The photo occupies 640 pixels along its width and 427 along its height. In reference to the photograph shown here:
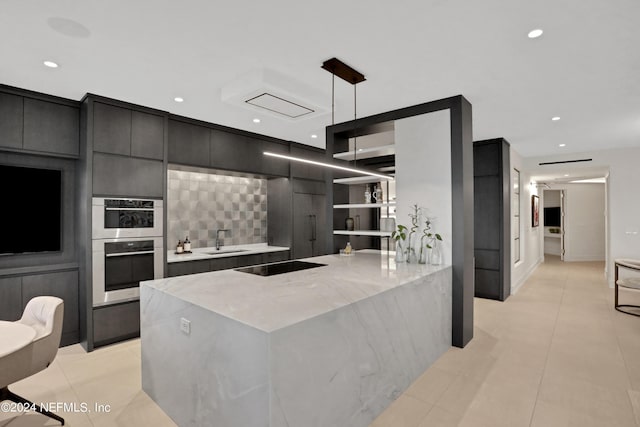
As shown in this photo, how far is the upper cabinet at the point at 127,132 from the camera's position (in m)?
3.41

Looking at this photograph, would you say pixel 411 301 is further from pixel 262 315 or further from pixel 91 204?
pixel 91 204

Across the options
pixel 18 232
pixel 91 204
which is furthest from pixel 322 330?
pixel 18 232

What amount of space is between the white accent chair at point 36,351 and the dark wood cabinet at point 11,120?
1.64 m

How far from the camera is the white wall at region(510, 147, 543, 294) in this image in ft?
19.9

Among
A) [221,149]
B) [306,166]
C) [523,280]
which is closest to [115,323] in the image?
[221,149]

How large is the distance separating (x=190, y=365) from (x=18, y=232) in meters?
2.64

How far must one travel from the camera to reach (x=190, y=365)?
77.2 inches

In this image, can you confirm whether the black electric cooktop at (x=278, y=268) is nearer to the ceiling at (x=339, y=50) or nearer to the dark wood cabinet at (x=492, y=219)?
the ceiling at (x=339, y=50)

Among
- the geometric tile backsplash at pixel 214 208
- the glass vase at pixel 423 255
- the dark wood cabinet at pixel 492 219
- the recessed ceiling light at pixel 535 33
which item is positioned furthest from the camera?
the dark wood cabinet at pixel 492 219

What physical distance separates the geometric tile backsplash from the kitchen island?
2.31 m

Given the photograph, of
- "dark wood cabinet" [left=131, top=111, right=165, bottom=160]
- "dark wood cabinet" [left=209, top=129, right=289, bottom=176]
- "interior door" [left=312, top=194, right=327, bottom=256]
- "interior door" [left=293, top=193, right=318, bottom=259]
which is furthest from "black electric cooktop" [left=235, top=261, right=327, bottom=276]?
"interior door" [left=312, top=194, right=327, bottom=256]

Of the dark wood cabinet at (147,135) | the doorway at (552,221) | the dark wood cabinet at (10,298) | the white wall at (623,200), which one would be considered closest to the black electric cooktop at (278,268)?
the dark wood cabinet at (147,135)

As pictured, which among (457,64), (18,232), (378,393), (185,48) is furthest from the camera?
(18,232)

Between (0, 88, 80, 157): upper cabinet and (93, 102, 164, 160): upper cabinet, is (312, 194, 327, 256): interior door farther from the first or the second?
(0, 88, 80, 157): upper cabinet
